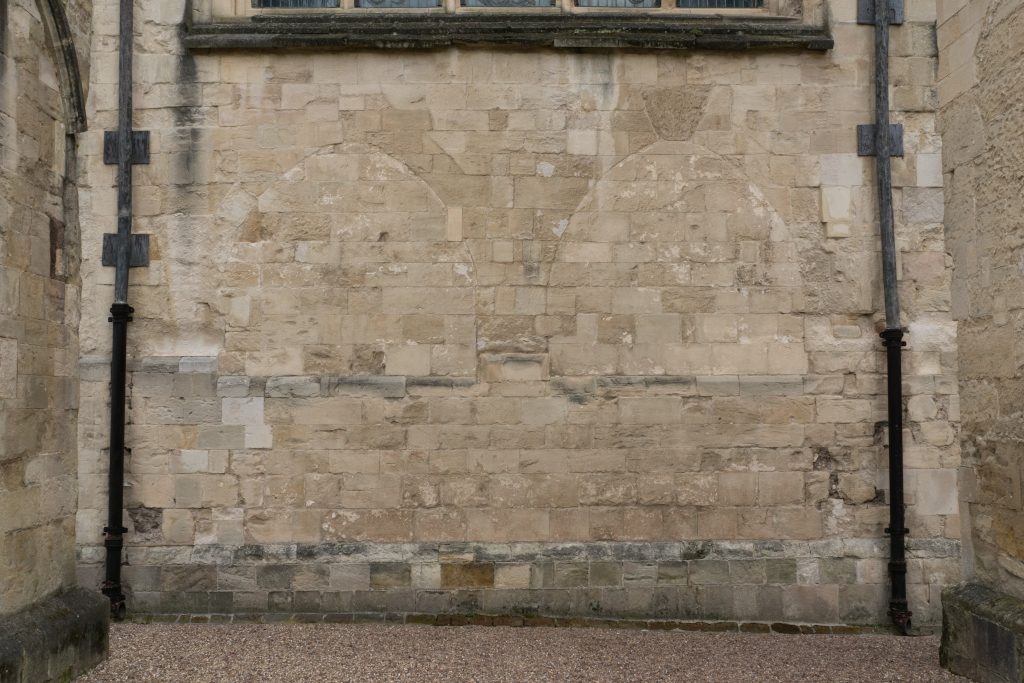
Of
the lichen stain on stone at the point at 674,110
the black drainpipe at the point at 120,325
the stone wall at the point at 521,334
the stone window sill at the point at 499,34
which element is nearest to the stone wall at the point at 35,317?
the black drainpipe at the point at 120,325

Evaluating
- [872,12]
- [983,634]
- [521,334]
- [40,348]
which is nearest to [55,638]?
[40,348]

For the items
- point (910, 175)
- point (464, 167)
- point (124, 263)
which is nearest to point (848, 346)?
point (910, 175)

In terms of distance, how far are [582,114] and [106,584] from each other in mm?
4994

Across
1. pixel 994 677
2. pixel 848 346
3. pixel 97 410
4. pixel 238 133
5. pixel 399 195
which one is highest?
pixel 238 133

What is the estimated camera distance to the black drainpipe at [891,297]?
562 centimetres

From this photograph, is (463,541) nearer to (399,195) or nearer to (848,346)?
(399,195)

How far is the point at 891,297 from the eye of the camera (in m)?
5.71

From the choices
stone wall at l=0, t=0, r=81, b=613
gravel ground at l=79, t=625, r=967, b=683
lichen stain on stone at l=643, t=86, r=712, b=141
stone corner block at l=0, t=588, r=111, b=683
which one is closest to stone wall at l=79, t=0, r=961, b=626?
lichen stain on stone at l=643, t=86, r=712, b=141

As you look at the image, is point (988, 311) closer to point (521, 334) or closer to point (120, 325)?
point (521, 334)

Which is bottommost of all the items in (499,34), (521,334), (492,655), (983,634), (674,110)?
(492,655)

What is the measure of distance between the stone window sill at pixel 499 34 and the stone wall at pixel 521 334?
10cm

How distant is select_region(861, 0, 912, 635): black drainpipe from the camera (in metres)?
5.62

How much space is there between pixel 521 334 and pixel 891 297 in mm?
2795

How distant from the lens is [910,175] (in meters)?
5.84
